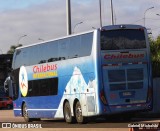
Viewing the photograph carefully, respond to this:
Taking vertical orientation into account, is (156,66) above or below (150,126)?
above

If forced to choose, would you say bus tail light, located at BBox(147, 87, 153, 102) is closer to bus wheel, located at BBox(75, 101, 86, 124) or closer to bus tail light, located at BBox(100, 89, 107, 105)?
bus tail light, located at BBox(100, 89, 107, 105)

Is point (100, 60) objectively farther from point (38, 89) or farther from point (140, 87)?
point (38, 89)

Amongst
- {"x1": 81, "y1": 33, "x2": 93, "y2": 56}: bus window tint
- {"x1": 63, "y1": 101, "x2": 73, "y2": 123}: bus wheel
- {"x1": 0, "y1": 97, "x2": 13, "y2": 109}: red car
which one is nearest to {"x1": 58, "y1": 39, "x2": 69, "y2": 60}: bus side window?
{"x1": 81, "y1": 33, "x2": 93, "y2": 56}: bus window tint

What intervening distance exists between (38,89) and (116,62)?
6146mm

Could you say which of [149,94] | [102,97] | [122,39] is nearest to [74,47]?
[122,39]

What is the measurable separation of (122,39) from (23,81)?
314 inches

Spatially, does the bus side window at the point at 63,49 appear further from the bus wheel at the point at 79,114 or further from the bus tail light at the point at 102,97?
the bus tail light at the point at 102,97

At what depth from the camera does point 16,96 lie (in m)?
30.1

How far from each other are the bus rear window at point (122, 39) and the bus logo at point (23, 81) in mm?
7421

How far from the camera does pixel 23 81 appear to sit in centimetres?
2859

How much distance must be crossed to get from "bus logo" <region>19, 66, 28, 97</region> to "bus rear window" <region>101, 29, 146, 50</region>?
7.42 metres

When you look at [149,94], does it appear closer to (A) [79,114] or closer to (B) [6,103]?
(A) [79,114]

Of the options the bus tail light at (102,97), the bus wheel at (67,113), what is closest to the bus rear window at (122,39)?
the bus tail light at (102,97)

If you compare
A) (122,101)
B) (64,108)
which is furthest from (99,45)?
(64,108)
